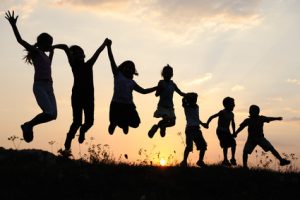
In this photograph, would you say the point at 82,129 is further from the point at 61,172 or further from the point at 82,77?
the point at 61,172

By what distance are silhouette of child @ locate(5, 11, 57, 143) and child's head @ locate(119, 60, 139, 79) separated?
7.48ft

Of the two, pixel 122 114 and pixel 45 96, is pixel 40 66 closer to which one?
pixel 45 96

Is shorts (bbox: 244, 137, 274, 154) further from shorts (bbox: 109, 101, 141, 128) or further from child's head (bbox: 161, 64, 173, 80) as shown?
shorts (bbox: 109, 101, 141, 128)

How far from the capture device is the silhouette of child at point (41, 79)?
11.1 meters

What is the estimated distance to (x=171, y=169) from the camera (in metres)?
10.5

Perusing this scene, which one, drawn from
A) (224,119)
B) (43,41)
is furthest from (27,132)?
(224,119)

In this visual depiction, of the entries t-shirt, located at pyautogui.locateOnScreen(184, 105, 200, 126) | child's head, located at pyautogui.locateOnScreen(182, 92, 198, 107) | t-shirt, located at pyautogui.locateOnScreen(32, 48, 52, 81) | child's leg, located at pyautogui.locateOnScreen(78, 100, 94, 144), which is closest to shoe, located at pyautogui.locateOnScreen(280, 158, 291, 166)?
t-shirt, located at pyautogui.locateOnScreen(184, 105, 200, 126)

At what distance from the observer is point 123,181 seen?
878cm

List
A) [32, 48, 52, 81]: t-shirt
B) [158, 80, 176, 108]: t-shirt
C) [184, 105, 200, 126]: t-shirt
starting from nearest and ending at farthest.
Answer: [32, 48, 52, 81]: t-shirt
[158, 80, 176, 108]: t-shirt
[184, 105, 200, 126]: t-shirt

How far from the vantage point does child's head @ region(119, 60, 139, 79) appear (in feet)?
43.3

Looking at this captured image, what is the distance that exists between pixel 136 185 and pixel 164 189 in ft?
1.72

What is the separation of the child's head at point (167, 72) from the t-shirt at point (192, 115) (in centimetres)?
146

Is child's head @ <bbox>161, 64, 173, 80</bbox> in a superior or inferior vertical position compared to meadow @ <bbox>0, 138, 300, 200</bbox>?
superior

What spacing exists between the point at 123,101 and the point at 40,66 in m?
2.63
